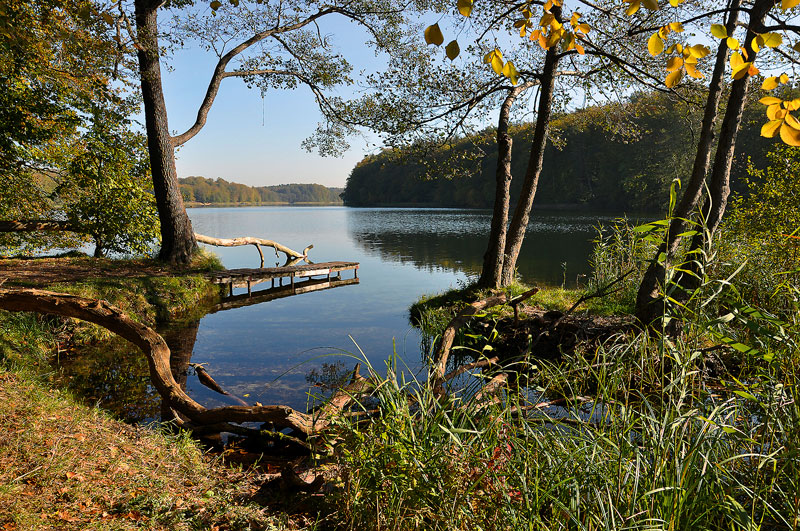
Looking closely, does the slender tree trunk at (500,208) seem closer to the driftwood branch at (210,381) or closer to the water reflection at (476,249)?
the water reflection at (476,249)

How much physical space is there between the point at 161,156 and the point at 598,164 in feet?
175

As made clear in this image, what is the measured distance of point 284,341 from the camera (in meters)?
8.36

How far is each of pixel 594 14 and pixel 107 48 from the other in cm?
883

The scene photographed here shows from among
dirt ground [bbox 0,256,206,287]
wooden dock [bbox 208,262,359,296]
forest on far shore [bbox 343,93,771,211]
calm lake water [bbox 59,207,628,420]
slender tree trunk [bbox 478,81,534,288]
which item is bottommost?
calm lake water [bbox 59,207,628,420]

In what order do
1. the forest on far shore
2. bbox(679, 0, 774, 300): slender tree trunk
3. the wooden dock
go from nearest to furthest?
bbox(679, 0, 774, 300): slender tree trunk
the forest on far shore
the wooden dock

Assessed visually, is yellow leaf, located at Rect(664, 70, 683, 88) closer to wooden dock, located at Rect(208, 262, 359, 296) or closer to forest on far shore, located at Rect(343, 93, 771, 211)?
forest on far shore, located at Rect(343, 93, 771, 211)

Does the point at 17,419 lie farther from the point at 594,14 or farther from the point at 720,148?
the point at 594,14

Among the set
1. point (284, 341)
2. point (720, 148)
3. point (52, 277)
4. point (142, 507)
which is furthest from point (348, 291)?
point (142, 507)

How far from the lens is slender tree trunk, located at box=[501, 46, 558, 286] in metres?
8.66

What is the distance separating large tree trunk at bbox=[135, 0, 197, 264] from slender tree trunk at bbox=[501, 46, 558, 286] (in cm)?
783

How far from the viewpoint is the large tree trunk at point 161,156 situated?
10.2 m

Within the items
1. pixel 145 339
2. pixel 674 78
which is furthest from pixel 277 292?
pixel 674 78

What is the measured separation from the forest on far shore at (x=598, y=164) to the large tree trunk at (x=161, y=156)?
527 centimetres

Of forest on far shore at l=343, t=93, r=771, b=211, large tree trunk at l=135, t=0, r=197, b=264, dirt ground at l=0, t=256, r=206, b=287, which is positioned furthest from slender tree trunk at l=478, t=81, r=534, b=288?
large tree trunk at l=135, t=0, r=197, b=264
